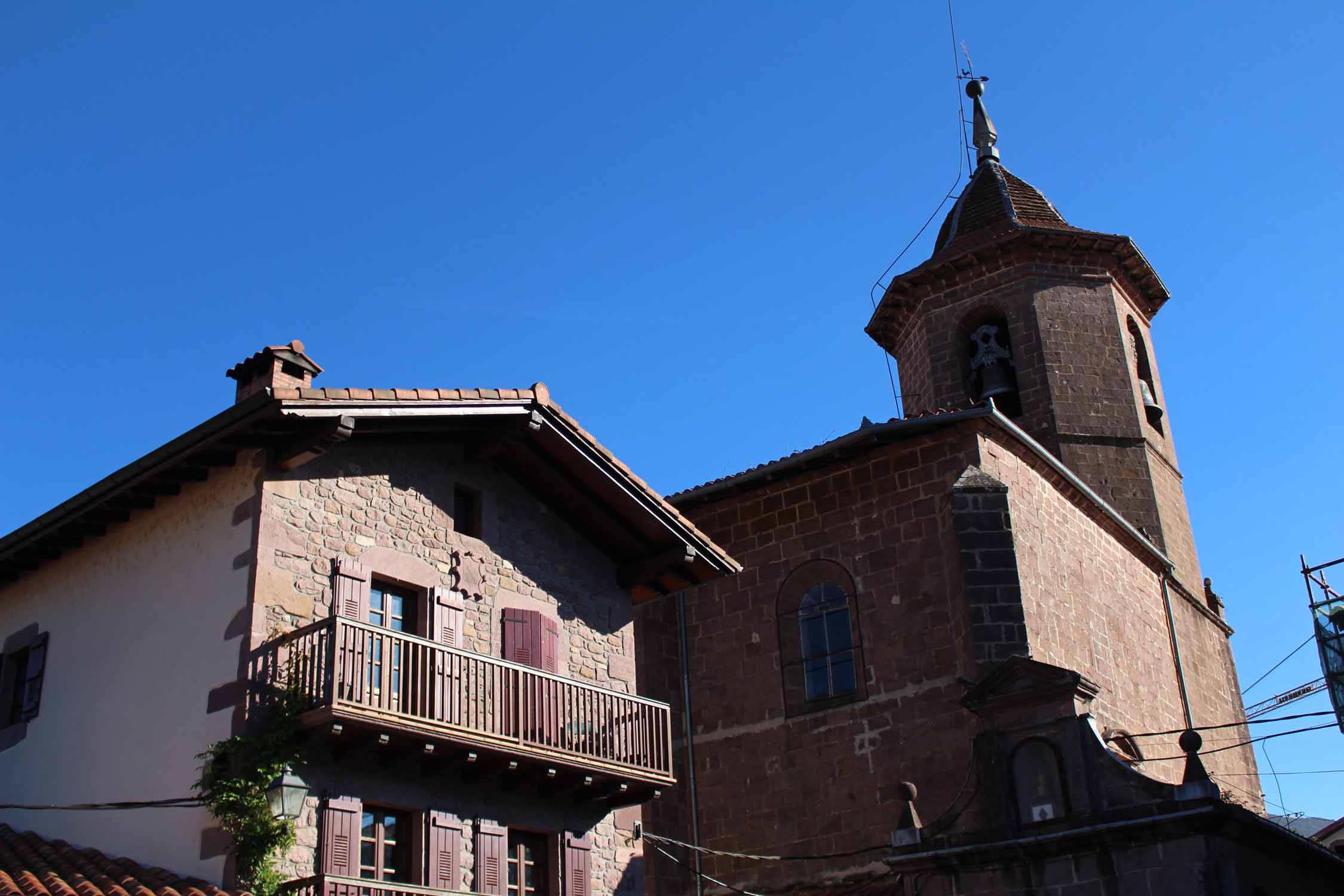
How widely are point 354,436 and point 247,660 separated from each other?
2843 mm

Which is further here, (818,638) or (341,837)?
(818,638)

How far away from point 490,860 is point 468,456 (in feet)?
14.5

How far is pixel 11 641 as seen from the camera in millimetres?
15664

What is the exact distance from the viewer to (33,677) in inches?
596

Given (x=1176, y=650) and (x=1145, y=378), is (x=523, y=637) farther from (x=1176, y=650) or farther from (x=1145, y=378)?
(x=1145, y=378)

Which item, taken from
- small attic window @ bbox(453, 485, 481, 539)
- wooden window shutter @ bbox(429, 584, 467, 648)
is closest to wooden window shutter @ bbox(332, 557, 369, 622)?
wooden window shutter @ bbox(429, 584, 467, 648)

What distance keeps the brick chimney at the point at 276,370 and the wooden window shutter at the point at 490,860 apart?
463cm

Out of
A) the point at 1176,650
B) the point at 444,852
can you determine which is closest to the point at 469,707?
the point at 444,852

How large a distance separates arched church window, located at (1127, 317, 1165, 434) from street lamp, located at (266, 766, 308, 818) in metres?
18.0

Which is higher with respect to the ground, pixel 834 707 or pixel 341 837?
pixel 834 707

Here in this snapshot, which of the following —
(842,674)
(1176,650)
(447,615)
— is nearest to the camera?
(447,615)

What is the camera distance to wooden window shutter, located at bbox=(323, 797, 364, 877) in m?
12.3

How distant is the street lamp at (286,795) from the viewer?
1191 cm

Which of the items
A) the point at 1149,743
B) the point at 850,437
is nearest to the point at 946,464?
the point at 850,437
